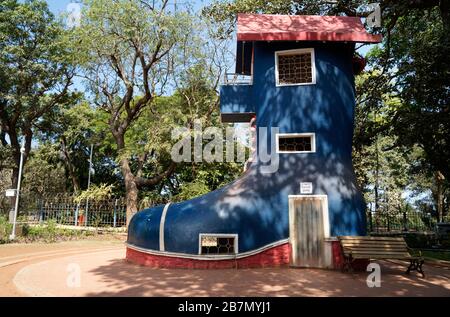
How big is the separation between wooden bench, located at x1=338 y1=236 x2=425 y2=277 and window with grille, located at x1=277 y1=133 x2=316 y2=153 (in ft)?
10.6

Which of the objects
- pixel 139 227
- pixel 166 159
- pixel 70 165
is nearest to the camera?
pixel 139 227

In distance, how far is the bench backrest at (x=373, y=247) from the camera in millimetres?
10469

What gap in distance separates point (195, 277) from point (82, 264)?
4.35 meters

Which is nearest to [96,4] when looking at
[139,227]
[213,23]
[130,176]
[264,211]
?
[213,23]

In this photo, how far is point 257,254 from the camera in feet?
37.8

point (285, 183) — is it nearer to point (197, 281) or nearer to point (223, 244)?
point (223, 244)

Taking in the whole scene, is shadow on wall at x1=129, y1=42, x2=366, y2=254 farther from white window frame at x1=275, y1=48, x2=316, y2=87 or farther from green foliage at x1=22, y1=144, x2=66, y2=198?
green foliage at x1=22, y1=144, x2=66, y2=198

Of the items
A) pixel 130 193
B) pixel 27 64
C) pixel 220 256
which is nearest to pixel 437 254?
pixel 220 256

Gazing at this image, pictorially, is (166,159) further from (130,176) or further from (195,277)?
(195,277)

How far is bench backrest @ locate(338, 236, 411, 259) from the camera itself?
412 inches

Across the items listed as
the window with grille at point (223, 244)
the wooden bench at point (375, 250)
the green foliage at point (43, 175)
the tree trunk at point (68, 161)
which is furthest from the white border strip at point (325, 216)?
the green foliage at point (43, 175)

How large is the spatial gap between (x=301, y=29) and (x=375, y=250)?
315 inches

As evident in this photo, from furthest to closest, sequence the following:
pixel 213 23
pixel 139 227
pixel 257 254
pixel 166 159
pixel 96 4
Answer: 1. pixel 166 159
2. pixel 213 23
3. pixel 96 4
4. pixel 139 227
5. pixel 257 254

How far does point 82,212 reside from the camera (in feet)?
80.8
